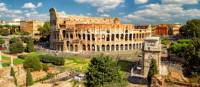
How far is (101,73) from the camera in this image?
134ft

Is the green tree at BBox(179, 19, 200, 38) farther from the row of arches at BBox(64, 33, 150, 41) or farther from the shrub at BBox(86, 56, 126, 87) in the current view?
the shrub at BBox(86, 56, 126, 87)

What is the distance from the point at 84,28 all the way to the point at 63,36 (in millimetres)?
9549

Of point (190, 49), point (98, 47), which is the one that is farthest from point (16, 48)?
point (190, 49)

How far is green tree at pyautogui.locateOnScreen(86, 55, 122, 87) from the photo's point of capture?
40.3 metres

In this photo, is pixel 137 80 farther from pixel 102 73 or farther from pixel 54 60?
pixel 54 60

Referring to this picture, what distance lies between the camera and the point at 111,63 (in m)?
42.2

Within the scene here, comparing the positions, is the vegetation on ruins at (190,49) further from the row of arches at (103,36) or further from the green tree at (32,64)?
the green tree at (32,64)

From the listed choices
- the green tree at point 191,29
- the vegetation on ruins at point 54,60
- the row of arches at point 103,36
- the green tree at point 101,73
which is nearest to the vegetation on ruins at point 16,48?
the vegetation on ruins at point 54,60

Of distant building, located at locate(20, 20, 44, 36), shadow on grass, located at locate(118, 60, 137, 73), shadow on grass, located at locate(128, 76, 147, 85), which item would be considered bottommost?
shadow on grass, located at locate(128, 76, 147, 85)

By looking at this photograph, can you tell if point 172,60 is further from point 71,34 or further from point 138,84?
point 71,34

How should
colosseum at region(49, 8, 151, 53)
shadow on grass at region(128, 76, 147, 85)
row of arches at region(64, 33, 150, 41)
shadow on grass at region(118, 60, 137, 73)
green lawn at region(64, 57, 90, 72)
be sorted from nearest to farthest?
shadow on grass at region(128, 76, 147, 85)
shadow on grass at region(118, 60, 137, 73)
green lawn at region(64, 57, 90, 72)
colosseum at region(49, 8, 151, 53)
row of arches at region(64, 33, 150, 41)

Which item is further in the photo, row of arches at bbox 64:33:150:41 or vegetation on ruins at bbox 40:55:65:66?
row of arches at bbox 64:33:150:41

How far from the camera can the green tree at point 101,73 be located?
4028 cm

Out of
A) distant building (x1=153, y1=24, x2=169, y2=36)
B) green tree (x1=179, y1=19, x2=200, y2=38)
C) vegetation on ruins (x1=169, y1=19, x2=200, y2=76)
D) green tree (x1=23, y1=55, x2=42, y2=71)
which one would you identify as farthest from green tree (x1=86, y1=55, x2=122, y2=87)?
distant building (x1=153, y1=24, x2=169, y2=36)
